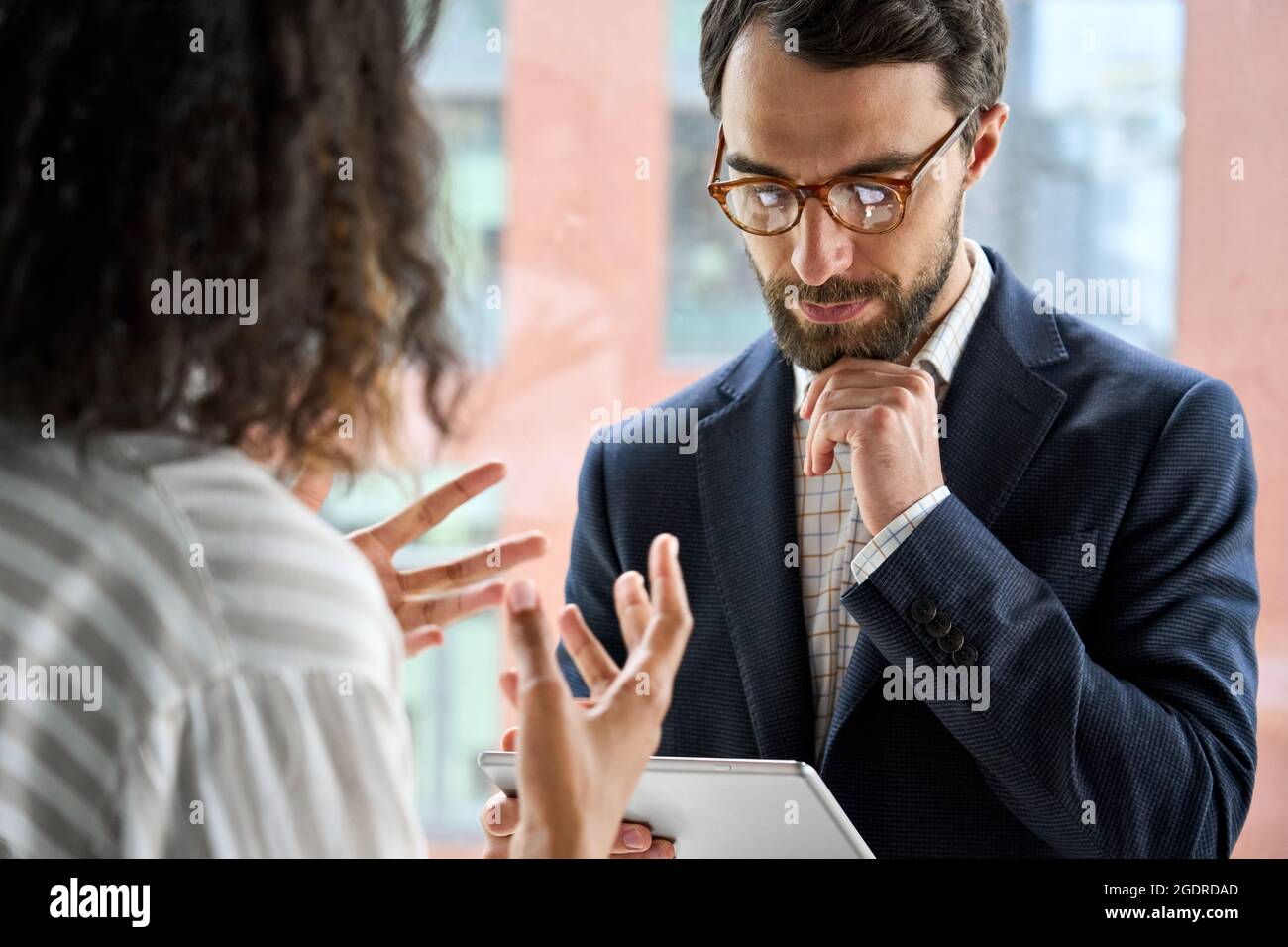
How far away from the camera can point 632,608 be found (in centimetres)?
103

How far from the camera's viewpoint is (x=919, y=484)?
1.34 m

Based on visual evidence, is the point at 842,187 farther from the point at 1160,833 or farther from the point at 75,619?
the point at 75,619

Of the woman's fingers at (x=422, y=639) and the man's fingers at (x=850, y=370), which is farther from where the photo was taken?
the man's fingers at (x=850, y=370)

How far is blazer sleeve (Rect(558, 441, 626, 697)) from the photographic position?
1.63 metres

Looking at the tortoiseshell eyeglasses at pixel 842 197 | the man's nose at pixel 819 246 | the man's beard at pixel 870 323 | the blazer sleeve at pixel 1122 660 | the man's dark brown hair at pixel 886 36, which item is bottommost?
the blazer sleeve at pixel 1122 660

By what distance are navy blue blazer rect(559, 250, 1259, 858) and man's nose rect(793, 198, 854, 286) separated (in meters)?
0.18

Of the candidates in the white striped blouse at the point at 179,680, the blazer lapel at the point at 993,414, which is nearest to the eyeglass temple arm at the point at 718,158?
the blazer lapel at the point at 993,414

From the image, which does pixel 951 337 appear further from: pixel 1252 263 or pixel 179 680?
pixel 1252 263

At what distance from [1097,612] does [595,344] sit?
1.61 meters

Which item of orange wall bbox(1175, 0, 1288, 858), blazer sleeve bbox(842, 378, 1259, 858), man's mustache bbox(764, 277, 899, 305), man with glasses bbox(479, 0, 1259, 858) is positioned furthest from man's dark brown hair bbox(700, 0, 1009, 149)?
orange wall bbox(1175, 0, 1288, 858)

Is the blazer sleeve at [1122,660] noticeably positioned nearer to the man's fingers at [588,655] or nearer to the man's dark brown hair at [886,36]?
the man's fingers at [588,655]

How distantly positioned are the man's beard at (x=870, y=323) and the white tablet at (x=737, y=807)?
23.2 inches

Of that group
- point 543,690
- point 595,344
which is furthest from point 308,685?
point 595,344

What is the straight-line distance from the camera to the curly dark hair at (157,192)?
0.76 metres
